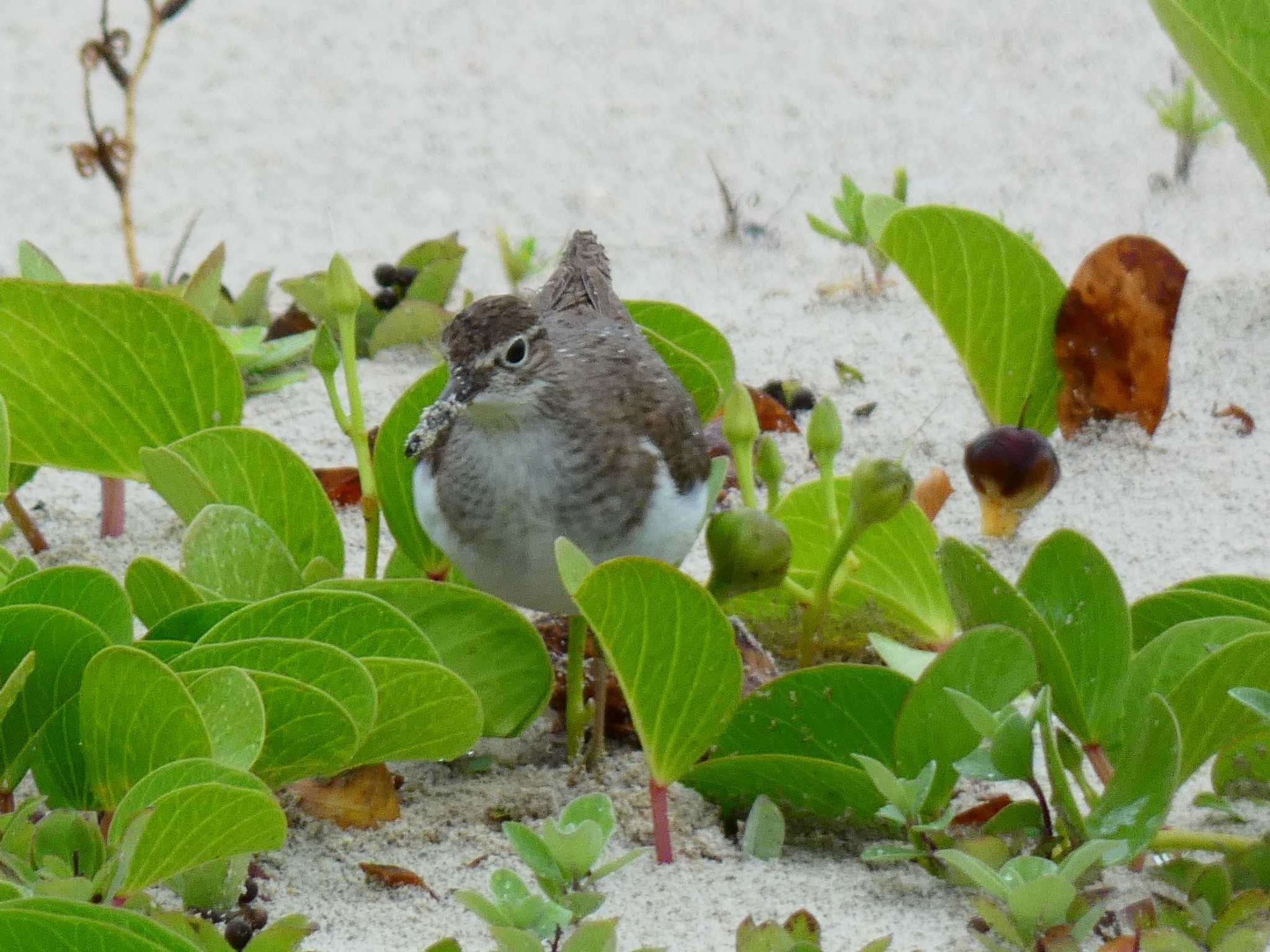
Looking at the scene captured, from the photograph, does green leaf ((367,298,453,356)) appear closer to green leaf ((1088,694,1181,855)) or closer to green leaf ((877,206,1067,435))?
green leaf ((877,206,1067,435))

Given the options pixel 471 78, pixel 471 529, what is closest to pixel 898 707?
pixel 471 529

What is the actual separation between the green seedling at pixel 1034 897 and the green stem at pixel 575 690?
92cm

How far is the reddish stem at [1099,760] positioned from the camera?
253 cm

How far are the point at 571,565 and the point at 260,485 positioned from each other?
1039 millimetres

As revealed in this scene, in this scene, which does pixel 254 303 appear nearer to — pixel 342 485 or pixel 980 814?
pixel 342 485

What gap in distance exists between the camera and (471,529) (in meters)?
2.93

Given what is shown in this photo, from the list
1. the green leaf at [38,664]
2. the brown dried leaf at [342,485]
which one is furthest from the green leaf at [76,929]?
the brown dried leaf at [342,485]

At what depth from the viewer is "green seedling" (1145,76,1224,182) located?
17.2 feet

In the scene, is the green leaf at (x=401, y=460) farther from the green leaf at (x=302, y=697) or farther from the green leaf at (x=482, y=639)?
the green leaf at (x=302, y=697)

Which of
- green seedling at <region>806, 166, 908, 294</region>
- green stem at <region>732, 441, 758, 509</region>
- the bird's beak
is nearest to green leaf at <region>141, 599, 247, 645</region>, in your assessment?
the bird's beak

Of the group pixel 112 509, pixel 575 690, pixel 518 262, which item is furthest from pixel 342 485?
pixel 518 262

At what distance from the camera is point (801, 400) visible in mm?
4277

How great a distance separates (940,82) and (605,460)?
373 cm

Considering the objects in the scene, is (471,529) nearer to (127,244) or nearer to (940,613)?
(940,613)
